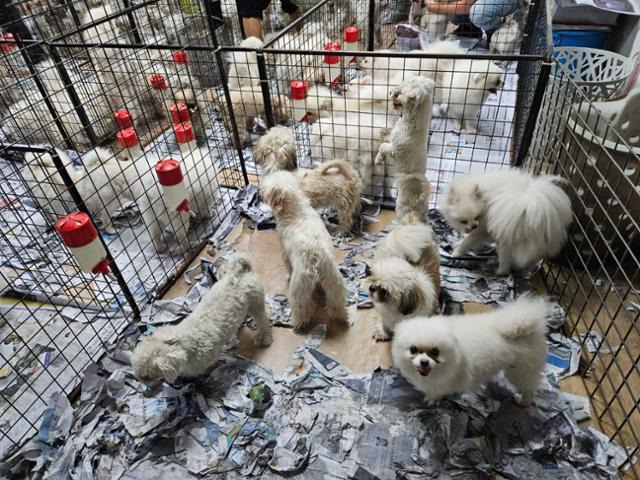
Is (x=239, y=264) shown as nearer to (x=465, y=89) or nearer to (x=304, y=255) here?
(x=304, y=255)

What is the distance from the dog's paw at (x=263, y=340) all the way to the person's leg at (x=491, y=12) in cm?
512

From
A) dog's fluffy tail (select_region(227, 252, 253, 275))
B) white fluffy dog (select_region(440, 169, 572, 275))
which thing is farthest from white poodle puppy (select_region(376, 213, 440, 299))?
dog's fluffy tail (select_region(227, 252, 253, 275))

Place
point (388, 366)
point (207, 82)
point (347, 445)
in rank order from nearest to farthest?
1. point (347, 445)
2. point (388, 366)
3. point (207, 82)

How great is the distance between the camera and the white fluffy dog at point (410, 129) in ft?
8.39

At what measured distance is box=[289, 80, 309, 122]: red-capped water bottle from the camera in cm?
337

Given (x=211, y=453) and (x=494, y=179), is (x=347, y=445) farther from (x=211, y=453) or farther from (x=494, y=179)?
(x=494, y=179)

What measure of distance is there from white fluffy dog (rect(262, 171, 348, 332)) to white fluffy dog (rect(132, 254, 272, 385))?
8.6 inches

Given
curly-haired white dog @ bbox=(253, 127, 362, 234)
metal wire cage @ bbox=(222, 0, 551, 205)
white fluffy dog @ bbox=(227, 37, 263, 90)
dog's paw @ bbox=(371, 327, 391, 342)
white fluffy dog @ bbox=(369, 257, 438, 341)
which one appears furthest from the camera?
white fluffy dog @ bbox=(227, 37, 263, 90)

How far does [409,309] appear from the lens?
1971 mm

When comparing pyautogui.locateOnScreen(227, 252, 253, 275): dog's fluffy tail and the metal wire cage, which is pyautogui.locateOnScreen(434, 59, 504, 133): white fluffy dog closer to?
A: the metal wire cage

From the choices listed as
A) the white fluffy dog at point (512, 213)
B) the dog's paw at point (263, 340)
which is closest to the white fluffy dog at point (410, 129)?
the white fluffy dog at point (512, 213)

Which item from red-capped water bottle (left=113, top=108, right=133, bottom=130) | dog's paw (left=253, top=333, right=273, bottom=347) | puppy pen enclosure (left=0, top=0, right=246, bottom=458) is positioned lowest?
dog's paw (left=253, top=333, right=273, bottom=347)

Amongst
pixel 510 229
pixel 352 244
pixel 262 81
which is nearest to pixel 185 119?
pixel 262 81

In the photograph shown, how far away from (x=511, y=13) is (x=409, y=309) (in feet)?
16.6
